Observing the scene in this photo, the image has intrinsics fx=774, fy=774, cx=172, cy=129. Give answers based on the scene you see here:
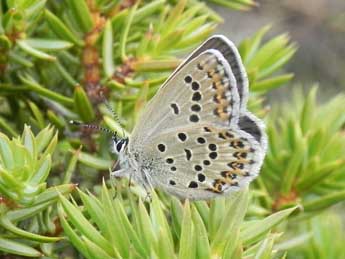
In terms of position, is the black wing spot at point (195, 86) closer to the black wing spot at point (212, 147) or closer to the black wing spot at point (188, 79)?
the black wing spot at point (188, 79)

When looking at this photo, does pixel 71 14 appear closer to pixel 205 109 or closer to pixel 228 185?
pixel 205 109

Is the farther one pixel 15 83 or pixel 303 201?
pixel 303 201

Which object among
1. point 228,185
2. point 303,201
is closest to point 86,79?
point 228,185

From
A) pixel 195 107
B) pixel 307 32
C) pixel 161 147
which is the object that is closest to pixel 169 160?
pixel 161 147

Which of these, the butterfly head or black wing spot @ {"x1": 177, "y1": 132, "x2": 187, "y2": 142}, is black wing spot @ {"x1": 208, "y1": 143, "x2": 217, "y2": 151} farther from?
the butterfly head

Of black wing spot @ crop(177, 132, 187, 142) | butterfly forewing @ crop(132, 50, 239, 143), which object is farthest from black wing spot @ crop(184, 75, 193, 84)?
black wing spot @ crop(177, 132, 187, 142)

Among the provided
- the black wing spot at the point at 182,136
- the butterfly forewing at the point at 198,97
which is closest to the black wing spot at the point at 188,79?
the butterfly forewing at the point at 198,97

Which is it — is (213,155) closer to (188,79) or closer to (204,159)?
(204,159)
